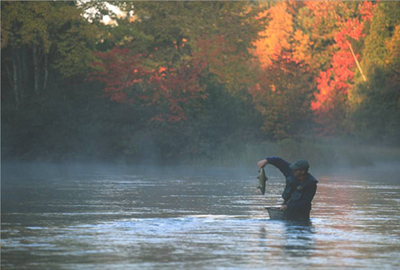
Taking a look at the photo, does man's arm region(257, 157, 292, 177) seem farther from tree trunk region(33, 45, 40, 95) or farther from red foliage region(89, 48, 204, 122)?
tree trunk region(33, 45, 40, 95)

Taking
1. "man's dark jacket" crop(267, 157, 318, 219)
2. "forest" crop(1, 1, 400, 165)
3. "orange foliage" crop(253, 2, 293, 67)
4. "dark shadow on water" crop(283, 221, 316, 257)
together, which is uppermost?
"orange foliage" crop(253, 2, 293, 67)

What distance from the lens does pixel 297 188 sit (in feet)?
62.9

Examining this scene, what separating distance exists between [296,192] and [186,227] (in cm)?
241

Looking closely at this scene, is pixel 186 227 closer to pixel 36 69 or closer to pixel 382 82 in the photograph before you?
pixel 36 69

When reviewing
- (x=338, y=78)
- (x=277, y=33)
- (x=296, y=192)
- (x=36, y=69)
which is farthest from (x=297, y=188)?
(x=277, y=33)

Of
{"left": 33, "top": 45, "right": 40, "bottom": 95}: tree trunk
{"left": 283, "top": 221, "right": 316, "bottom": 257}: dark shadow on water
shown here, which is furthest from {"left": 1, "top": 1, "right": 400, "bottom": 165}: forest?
{"left": 283, "top": 221, "right": 316, "bottom": 257}: dark shadow on water

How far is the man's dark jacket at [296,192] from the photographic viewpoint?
1917 cm

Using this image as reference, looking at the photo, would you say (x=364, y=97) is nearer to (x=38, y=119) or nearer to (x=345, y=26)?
(x=345, y=26)

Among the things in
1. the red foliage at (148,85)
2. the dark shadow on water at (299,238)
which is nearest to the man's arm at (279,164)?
the dark shadow on water at (299,238)

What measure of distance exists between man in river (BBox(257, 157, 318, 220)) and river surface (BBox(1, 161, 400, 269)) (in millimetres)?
381

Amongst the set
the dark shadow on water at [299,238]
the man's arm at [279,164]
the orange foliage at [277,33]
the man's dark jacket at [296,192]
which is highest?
the orange foliage at [277,33]

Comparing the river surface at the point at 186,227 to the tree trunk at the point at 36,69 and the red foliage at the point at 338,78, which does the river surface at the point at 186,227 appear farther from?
the red foliage at the point at 338,78

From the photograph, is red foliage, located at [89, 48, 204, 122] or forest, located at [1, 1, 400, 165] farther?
red foliage, located at [89, 48, 204, 122]

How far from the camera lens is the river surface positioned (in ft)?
44.8
